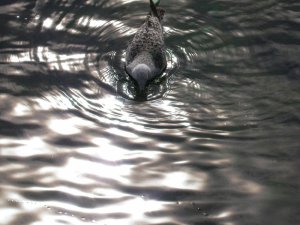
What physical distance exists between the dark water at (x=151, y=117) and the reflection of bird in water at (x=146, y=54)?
0.49ft

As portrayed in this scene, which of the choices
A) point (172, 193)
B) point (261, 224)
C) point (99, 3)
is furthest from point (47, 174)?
point (99, 3)

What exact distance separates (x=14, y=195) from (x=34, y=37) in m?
2.86

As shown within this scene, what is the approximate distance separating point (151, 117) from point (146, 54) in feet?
3.89

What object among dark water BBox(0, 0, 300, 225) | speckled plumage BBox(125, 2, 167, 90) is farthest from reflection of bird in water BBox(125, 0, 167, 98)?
dark water BBox(0, 0, 300, 225)

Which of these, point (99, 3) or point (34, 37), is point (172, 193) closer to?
point (34, 37)

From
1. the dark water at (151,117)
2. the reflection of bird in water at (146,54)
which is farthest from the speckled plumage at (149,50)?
the dark water at (151,117)

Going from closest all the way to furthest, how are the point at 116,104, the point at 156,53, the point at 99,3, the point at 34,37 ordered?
the point at 116,104 < the point at 156,53 < the point at 34,37 < the point at 99,3

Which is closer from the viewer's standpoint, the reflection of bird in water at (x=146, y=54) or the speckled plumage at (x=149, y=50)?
the reflection of bird in water at (x=146, y=54)

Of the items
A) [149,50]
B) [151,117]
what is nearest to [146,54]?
[149,50]

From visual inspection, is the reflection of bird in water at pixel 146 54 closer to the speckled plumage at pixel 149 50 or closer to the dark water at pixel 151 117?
the speckled plumage at pixel 149 50

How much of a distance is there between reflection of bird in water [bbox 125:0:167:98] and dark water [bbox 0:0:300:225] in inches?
5.9

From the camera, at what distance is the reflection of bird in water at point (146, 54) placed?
671 centimetres

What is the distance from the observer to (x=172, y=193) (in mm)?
5305

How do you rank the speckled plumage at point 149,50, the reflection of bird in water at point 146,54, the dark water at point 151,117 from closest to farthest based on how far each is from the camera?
the dark water at point 151,117 < the reflection of bird in water at point 146,54 < the speckled plumage at point 149,50
